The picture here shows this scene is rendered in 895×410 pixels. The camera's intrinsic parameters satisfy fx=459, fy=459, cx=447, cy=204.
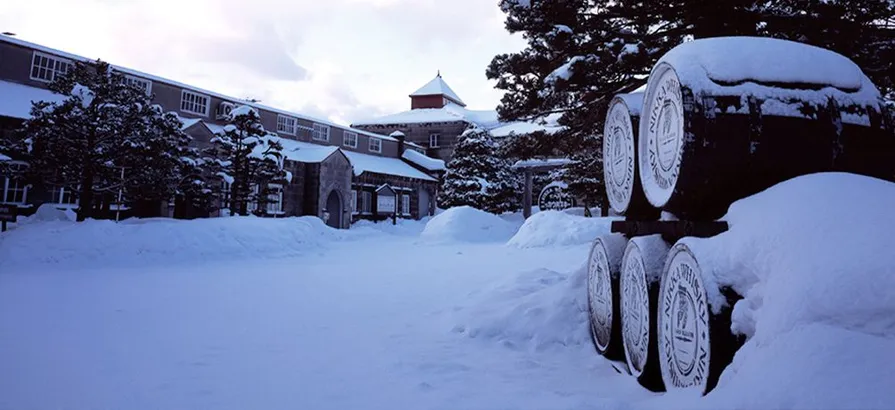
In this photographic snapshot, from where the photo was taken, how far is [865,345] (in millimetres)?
1318

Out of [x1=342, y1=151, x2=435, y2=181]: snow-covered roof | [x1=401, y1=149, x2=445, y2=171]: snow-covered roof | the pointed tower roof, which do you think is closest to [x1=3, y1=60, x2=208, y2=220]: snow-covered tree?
[x1=342, y1=151, x2=435, y2=181]: snow-covered roof

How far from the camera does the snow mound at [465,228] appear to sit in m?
15.5

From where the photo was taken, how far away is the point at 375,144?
29.1 meters

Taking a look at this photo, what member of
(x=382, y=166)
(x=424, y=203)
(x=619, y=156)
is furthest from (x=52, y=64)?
(x=619, y=156)

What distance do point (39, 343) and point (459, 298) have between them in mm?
3459

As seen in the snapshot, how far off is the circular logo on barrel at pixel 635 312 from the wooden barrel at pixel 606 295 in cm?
10

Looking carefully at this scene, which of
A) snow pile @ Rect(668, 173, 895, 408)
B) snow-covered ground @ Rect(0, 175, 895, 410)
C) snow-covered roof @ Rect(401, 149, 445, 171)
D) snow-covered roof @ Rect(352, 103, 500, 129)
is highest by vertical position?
snow-covered roof @ Rect(352, 103, 500, 129)

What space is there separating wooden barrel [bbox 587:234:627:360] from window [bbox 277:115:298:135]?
2218cm

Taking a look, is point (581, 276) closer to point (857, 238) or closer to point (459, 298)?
point (459, 298)

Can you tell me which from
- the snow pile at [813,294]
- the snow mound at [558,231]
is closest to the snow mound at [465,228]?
the snow mound at [558,231]

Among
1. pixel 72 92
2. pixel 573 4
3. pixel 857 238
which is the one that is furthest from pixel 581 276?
pixel 72 92

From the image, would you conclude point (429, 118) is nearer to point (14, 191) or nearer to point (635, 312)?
point (14, 191)

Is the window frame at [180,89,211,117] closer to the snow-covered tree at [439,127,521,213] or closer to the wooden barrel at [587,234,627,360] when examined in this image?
the snow-covered tree at [439,127,521,213]

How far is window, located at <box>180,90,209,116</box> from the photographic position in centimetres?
1894
